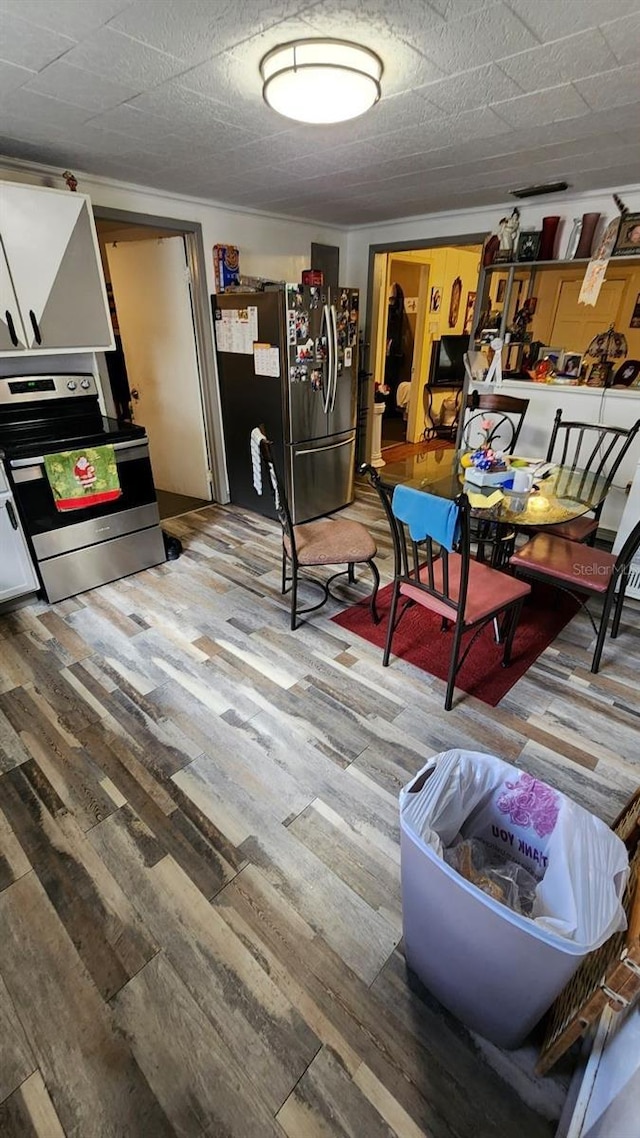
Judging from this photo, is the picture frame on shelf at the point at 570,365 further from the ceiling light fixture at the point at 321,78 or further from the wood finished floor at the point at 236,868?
the ceiling light fixture at the point at 321,78

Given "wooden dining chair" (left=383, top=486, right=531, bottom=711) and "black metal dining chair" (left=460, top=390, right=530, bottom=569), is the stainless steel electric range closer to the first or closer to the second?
"wooden dining chair" (left=383, top=486, right=531, bottom=711)

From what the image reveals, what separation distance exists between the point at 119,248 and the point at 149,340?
2.41 ft

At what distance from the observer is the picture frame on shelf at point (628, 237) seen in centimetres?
304

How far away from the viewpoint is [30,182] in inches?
104

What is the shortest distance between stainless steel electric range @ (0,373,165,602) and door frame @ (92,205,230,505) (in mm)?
997

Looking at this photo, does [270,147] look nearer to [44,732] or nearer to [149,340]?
[149,340]

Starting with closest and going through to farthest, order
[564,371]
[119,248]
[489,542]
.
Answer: [489,542], [564,371], [119,248]

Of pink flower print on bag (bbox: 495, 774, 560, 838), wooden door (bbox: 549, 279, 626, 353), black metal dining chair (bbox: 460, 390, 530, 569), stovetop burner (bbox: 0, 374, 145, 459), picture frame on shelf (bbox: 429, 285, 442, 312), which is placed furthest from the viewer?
picture frame on shelf (bbox: 429, 285, 442, 312)

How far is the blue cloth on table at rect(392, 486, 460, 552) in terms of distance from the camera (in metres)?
1.70

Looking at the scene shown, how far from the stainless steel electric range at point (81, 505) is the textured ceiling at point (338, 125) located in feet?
3.96

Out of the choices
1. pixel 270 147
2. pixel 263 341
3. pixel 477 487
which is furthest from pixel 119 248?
pixel 477 487

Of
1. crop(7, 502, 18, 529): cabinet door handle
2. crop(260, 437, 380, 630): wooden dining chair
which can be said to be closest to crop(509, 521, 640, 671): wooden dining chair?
crop(260, 437, 380, 630): wooden dining chair

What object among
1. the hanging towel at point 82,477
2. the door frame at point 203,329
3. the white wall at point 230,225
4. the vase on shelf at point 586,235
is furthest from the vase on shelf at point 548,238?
the hanging towel at point 82,477

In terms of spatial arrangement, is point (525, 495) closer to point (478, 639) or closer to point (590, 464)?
point (478, 639)
